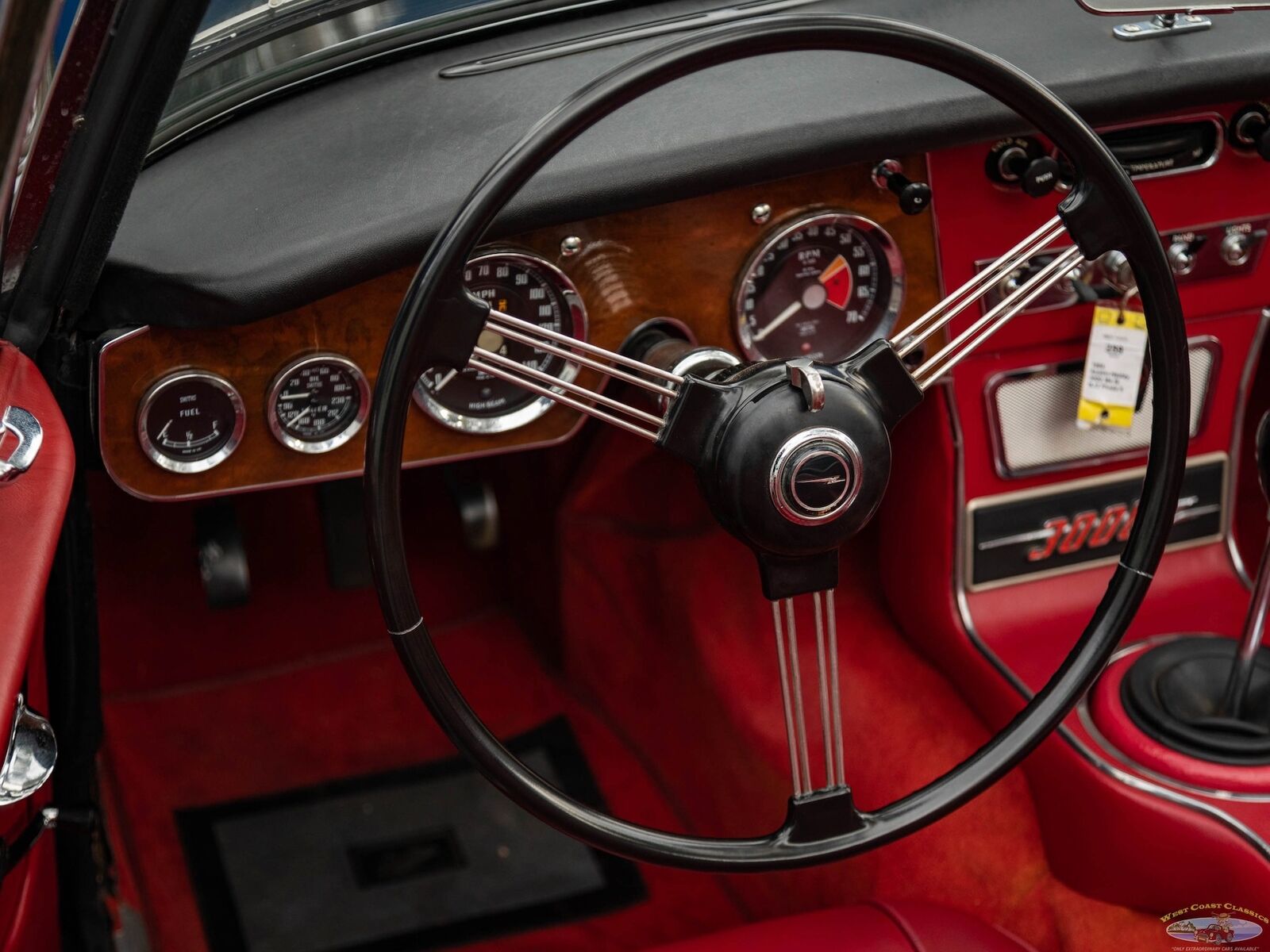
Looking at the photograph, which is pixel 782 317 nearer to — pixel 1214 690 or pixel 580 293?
pixel 580 293

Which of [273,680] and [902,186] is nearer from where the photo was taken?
[902,186]

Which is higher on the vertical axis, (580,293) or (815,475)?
(580,293)

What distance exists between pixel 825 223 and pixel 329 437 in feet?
1.93

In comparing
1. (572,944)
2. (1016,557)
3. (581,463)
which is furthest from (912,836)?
(581,463)

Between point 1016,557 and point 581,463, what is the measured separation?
72 cm

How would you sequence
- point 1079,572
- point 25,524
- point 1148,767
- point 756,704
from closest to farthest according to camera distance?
1. point 25,524
2. point 1148,767
3. point 1079,572
4. point 756,704

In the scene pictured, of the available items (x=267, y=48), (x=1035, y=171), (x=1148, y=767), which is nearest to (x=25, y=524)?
(x=267, y=48)

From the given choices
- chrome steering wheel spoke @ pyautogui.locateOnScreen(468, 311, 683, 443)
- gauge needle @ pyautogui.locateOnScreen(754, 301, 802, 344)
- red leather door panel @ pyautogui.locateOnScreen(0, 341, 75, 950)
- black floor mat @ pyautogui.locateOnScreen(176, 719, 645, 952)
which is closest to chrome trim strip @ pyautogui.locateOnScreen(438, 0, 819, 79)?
gauge needle @ pyautogui.locateOnScreen(754, 301, 802, 344)

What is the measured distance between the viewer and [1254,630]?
4.74ft

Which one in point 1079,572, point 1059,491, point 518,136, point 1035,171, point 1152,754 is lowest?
point 1152,754

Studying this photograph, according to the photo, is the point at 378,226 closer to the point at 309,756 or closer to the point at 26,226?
the point at 26,226

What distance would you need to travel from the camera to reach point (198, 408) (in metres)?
1.41

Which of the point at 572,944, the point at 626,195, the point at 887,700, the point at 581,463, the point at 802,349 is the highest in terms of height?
the point at 626,195

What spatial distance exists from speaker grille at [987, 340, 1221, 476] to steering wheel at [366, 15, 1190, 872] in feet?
1.48
